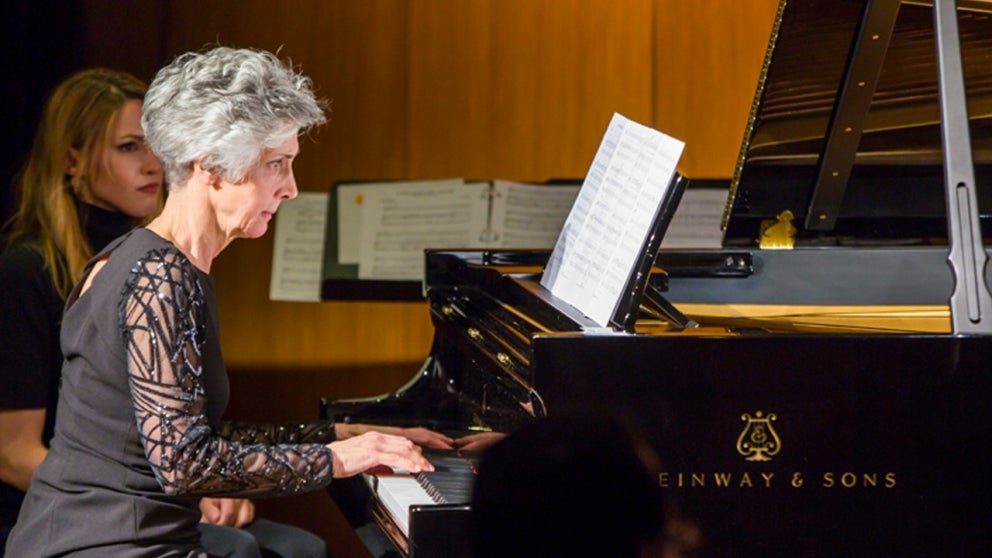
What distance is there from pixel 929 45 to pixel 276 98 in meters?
1.52

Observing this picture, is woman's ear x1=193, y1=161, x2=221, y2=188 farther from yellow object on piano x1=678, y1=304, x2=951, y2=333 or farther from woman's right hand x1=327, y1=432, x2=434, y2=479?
yellow object on piano x1=678, y1=304, x2=951, y2=333

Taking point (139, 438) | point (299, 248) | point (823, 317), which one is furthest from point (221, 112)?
point (299, 248)

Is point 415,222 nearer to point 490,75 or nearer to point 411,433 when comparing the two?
point 490,75

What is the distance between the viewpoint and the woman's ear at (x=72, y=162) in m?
2.66

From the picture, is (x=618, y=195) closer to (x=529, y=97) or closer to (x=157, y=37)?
(x=529, y=97)

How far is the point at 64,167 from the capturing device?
2646 millimetres

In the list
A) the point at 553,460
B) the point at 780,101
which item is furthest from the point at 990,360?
the point at 780,101

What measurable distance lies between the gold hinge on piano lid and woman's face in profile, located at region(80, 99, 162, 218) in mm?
1476

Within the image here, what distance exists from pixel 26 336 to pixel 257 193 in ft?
2.91

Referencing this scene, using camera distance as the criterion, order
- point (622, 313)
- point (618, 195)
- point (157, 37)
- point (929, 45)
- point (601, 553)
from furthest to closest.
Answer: point (157, 37)
point (929, 45)
point (618, 195)
point (622, 313)
point (601, 553)

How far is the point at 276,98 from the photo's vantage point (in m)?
1.86

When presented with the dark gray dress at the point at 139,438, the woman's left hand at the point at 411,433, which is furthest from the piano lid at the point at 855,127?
the dark gray dress at the point at 139,438

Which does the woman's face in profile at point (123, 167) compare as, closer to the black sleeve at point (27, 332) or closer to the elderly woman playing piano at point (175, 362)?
the black sleeve at point (27, 332)

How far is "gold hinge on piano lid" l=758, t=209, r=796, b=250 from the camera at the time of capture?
9.18 ft
